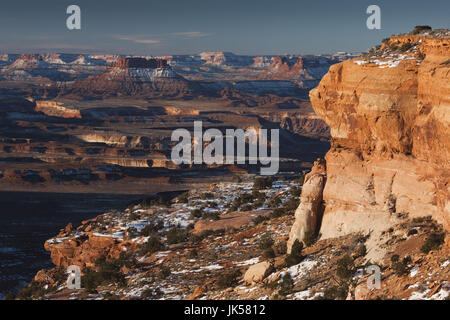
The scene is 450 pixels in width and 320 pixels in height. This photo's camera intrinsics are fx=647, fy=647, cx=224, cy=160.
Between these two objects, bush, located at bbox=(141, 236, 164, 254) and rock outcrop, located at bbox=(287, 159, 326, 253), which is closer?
rock outcrop, located at bbox=(287, 159, 326, 253)

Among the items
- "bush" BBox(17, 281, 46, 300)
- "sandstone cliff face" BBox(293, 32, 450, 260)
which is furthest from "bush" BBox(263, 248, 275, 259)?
"bush" BBox(17, 281, 46, 300)

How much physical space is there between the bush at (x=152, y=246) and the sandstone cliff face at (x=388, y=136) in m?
10.1

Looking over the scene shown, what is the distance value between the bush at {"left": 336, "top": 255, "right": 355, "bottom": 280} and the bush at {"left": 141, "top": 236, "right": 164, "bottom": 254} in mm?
12025

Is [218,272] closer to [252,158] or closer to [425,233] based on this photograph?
[425,233]

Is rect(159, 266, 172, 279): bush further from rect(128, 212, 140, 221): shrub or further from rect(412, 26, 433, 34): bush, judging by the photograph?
rect(128, 212, 140, 221): shrub

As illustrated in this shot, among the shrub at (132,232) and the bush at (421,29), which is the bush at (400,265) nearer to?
the bush at (421,29)

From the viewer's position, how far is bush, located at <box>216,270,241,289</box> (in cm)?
1847

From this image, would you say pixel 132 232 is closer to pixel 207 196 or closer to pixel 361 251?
pixel 207 196

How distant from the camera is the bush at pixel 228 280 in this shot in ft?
60.6

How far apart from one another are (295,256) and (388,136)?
14.1 feet

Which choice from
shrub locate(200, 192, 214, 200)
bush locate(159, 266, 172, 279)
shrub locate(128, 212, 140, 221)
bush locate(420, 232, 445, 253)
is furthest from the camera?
shrub locate(200, 192, 214, 200)

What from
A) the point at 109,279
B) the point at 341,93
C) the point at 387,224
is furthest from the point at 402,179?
the point at 109,279

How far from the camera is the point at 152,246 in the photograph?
28.0 metres

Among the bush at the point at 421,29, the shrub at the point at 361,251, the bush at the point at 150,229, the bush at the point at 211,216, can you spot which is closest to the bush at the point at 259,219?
the bush at the point at 211,216
